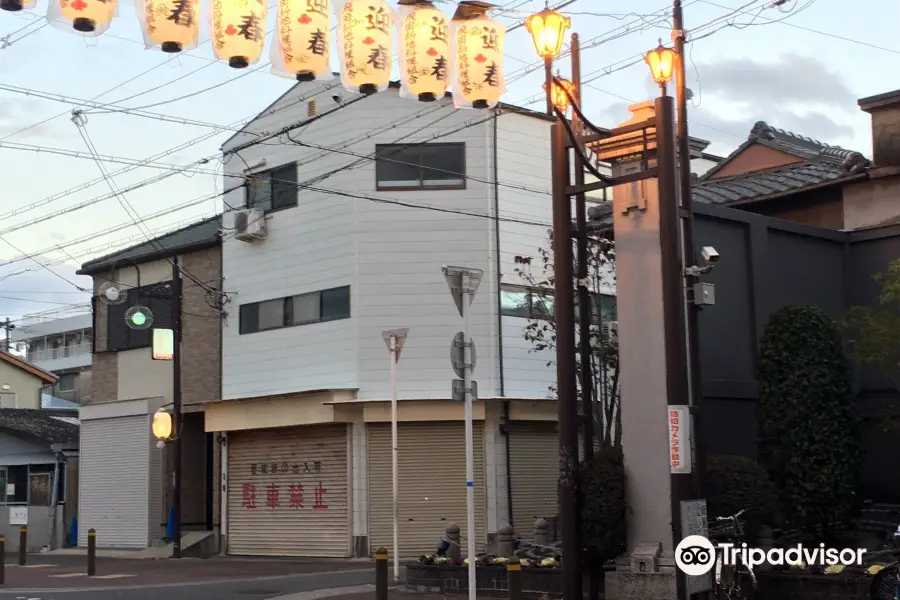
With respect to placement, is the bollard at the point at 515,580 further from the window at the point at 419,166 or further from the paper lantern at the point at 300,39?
the window at the point at 419,166

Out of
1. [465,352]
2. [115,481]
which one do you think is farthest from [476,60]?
[115,481]

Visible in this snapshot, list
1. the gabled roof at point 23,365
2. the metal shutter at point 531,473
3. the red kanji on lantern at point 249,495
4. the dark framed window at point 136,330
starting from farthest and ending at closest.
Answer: the gabled roof at point 23,365 < the dark framed window at point 136,330 < the red kanji on lantern at point 249,495 < the metal shutter at point 531,473

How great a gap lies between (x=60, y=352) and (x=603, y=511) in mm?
66892

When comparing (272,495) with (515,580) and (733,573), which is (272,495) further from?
(733,573)

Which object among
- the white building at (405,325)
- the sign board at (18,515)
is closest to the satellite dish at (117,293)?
the white building at (405,325)

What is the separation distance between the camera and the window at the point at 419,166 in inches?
1031

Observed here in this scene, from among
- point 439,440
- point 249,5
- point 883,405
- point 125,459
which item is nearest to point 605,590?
point 883,405

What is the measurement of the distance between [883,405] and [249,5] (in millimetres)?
11896

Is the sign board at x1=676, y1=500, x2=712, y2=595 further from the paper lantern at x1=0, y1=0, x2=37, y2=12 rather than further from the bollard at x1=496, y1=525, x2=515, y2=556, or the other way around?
the paper lantern at x1=0, y1=0, x2=37, y2=12

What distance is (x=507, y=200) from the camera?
26422mm

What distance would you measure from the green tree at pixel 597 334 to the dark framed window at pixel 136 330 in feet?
37.0

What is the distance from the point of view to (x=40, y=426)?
3841 cm

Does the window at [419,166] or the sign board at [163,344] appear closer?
the window at [419,166]

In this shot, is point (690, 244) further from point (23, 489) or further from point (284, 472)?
point (23, 489)
